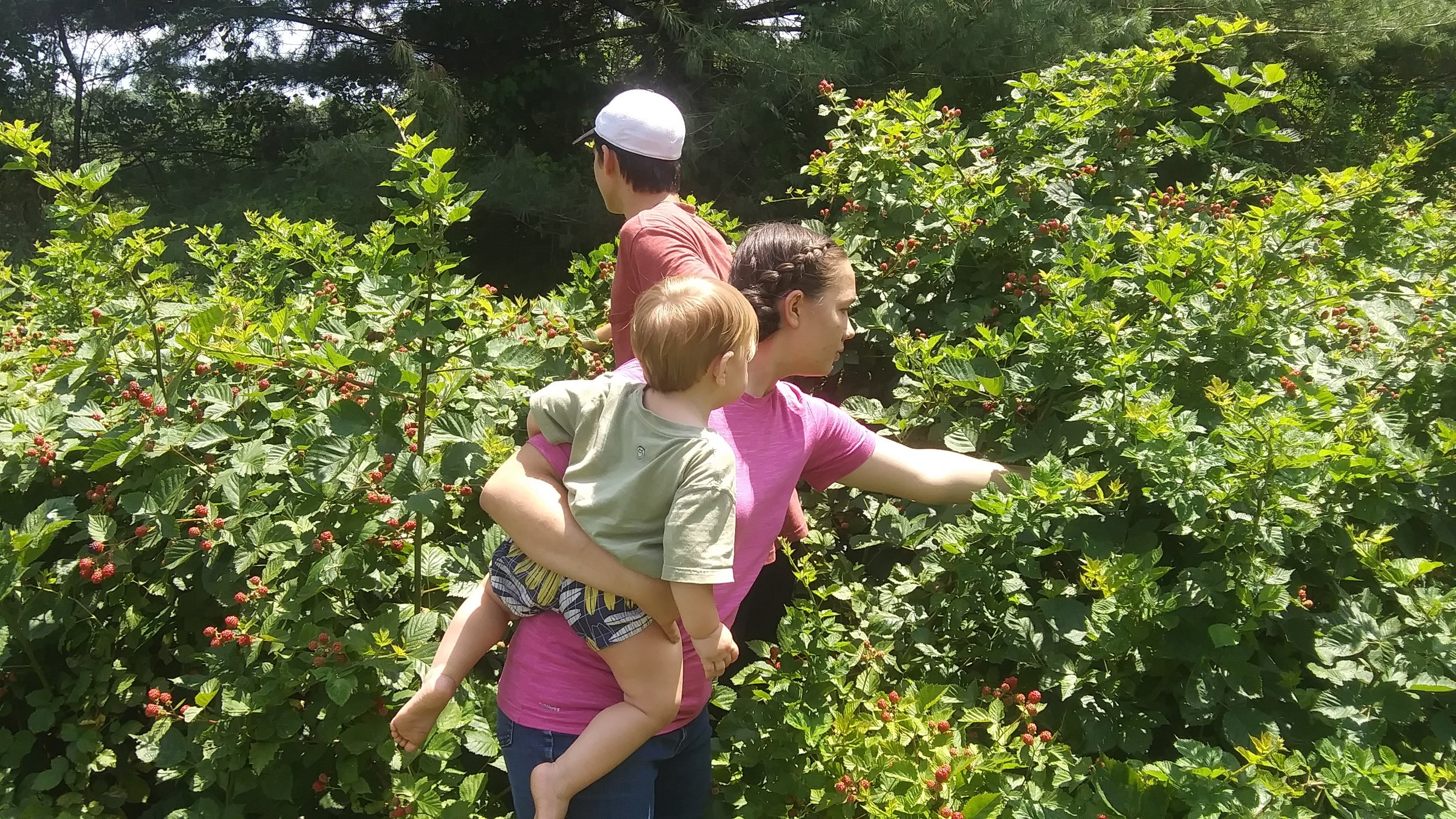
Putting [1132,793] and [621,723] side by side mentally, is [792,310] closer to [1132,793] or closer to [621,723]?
[621,723]

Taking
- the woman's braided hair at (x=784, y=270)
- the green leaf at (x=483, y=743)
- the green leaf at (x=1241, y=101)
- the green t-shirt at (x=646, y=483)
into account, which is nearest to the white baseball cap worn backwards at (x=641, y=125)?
the woman's braided hair at (x=784, y=270)

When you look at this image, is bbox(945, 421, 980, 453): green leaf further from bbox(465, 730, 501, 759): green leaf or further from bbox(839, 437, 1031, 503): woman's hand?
bbox(465, 730, 501, 759): green leaf

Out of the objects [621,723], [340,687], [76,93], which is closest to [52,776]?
[340,687]

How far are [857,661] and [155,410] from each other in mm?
1530

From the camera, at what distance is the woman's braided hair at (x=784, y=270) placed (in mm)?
1647

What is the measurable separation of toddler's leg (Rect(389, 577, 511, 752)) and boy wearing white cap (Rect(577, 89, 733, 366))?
68cm

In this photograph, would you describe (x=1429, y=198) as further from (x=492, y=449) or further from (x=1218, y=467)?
(x=492, y=449)

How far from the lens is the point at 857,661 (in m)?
1.96

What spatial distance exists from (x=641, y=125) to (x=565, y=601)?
4.09ft

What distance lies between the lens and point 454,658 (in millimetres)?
1616

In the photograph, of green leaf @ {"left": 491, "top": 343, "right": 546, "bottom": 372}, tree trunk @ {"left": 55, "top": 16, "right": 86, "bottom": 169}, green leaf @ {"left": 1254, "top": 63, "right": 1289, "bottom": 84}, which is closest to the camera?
green leaf @ {"left": 491, "top": 343, "right": 546, "bottom": 372}

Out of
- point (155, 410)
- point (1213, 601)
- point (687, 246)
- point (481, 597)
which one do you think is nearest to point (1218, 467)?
point (1213, 601)

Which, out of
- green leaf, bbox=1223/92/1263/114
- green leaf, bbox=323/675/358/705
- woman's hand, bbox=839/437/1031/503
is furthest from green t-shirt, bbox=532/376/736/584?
green leaf, bbox=1223/92/1263/114

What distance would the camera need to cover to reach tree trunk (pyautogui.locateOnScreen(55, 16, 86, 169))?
8.27m
